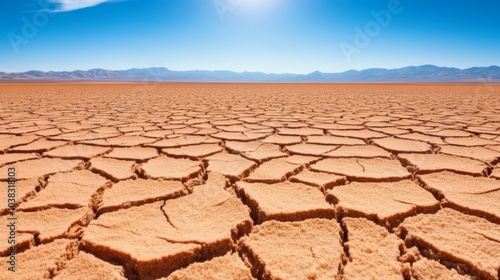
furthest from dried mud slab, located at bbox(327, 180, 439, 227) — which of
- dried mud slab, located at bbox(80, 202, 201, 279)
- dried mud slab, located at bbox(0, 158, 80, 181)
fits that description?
dried mud slab, located at bbox(0, 158, 80, 181)

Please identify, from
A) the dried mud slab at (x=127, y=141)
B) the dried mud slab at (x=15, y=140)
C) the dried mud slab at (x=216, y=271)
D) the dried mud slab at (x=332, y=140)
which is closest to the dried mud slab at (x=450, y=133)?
the dried mud slab at (x=332, y=140)

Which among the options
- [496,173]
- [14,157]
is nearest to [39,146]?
[14,157]

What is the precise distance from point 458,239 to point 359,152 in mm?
1016

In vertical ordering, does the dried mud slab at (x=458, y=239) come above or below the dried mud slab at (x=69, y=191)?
above

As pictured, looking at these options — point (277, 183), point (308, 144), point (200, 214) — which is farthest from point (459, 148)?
point (200, 214)

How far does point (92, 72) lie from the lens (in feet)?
297

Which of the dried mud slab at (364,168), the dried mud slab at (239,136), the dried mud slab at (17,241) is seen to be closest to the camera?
→ the dried mud slab at (17,241)

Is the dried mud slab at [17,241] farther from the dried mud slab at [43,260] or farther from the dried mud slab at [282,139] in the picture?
the dried mud slab at [282,139]

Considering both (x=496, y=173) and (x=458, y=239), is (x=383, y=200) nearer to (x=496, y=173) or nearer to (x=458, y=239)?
(x=458, y=239)

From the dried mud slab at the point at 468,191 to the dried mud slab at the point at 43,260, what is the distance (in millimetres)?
1188

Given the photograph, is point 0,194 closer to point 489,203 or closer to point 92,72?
point 489,203

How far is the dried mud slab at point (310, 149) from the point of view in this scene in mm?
1884

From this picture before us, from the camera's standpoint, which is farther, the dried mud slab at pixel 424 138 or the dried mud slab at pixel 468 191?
the dried mud slab at pixel 424 138

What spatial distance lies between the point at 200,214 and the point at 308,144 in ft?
3.93
